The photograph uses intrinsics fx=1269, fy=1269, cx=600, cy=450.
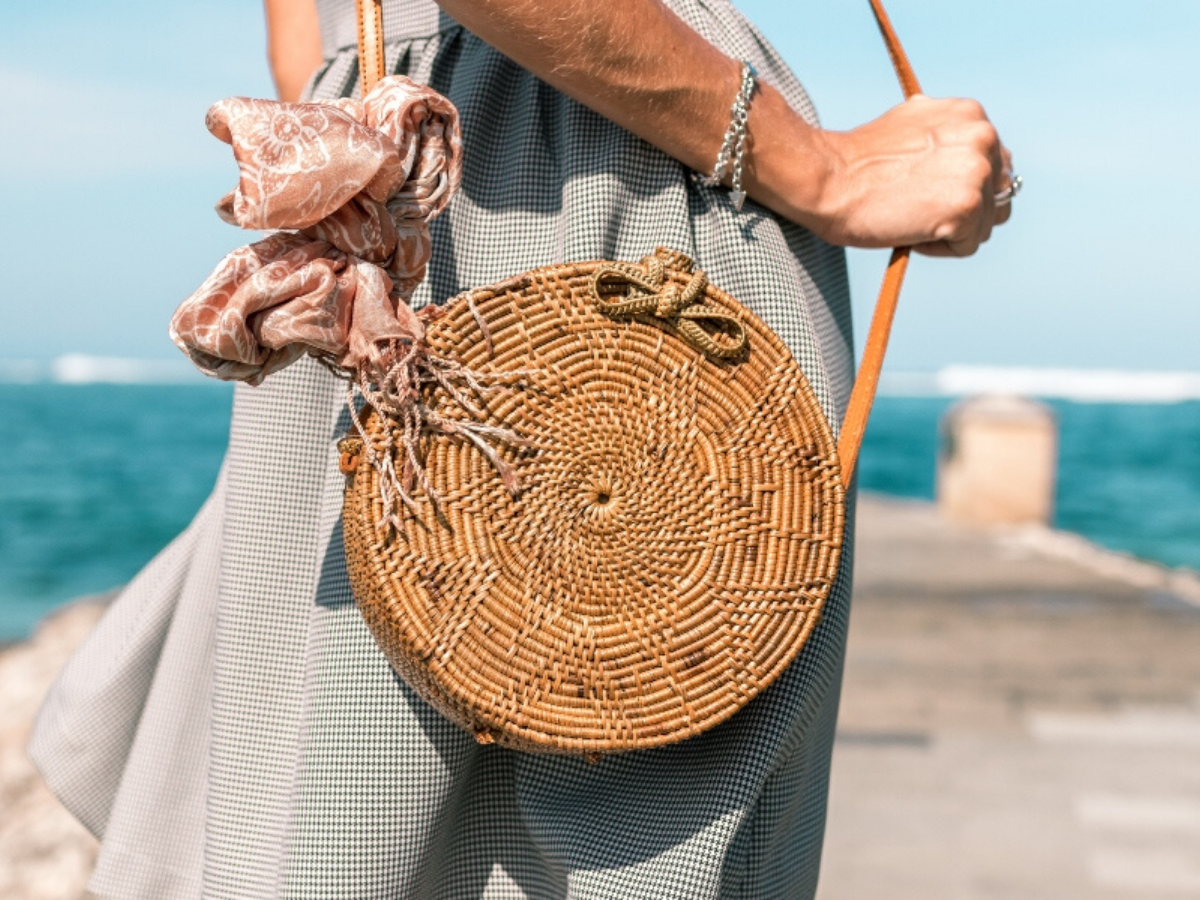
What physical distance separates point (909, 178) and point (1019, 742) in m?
3.81

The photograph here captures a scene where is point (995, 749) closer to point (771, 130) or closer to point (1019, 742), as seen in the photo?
point (1019, 742)

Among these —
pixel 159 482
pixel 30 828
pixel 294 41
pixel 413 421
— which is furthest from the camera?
pixel 159 482

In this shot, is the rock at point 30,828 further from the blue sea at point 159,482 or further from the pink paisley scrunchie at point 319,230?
the blue sea at point 159,482

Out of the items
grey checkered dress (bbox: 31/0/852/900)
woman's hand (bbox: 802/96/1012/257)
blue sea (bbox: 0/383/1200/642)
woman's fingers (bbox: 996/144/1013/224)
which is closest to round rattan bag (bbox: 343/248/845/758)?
grey checkered dress (bbox: 31/0/852/900)

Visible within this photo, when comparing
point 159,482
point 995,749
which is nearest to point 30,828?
point 995,749

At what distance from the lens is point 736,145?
4.01 ft

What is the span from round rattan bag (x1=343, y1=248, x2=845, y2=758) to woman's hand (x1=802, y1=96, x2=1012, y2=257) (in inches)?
10.2

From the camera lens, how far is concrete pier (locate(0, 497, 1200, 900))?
3633mm

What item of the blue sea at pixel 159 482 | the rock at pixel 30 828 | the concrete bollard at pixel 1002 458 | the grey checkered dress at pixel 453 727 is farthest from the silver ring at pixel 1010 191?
the blue sea at pixel 159 482

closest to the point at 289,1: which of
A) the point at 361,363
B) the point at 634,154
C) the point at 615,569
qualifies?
the point at 634,154

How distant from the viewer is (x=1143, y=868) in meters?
3.61

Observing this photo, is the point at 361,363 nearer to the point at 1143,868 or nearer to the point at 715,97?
the point at 715,97

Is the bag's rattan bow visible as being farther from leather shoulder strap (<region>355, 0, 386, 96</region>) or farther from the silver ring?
the silver ring

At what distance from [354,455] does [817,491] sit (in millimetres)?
406
